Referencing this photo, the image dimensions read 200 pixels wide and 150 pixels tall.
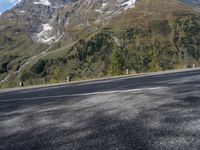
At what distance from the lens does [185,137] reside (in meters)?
3.74

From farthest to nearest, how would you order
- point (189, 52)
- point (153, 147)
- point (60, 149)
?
1. point (189, 52)
2. point (60, 149)
3. point (153, 147)

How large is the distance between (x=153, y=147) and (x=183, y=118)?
1.42m

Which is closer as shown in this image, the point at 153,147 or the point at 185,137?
the point at 153,147

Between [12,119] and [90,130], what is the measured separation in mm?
2136

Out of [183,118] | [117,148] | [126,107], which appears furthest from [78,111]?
[117,148]

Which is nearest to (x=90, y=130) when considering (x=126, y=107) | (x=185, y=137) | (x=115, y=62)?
(x=185, y=137)

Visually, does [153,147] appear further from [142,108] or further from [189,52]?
[189,52]

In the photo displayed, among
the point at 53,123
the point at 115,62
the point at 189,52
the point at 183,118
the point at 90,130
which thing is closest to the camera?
the point at 90,130

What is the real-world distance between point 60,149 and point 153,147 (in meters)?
1.05

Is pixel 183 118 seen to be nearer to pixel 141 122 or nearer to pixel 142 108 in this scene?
pixel 141 122

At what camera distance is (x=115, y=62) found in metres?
57.8

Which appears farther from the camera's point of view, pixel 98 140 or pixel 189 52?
pixel 189 52

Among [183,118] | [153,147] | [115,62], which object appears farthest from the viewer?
[115,62]

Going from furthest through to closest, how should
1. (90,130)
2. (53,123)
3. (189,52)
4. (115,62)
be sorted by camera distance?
1. (189,52)
2. (115,62)
3. (53,123)
4. (90,130)
